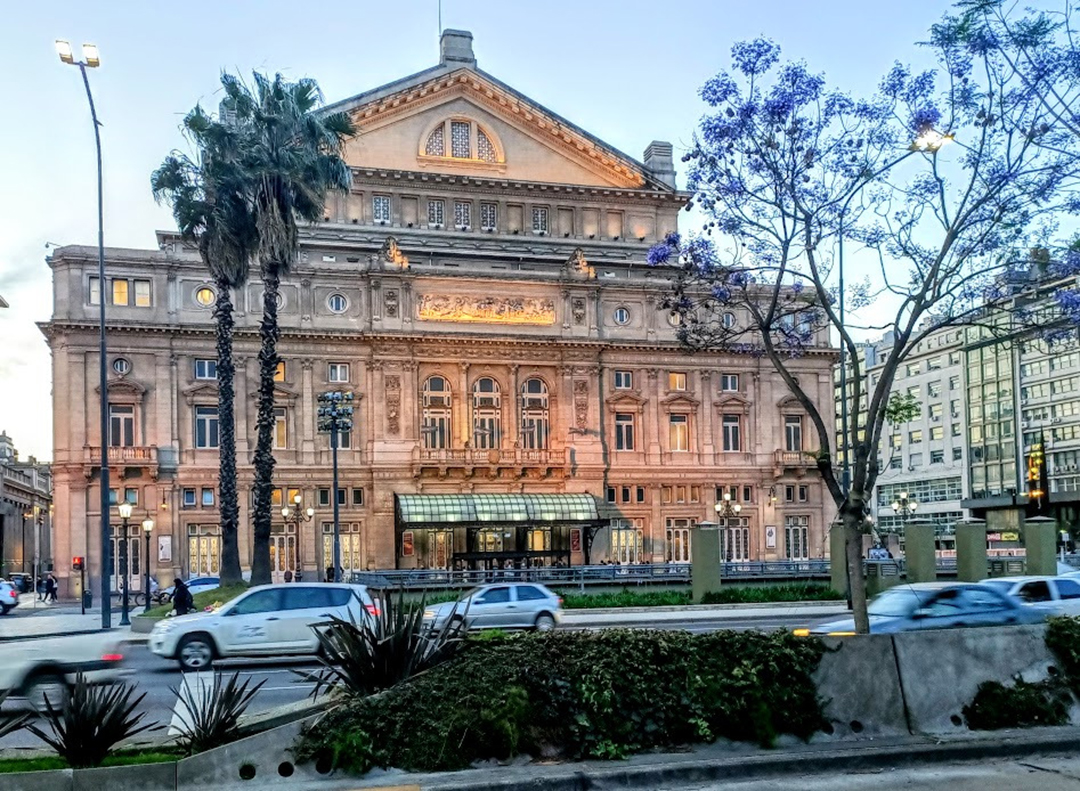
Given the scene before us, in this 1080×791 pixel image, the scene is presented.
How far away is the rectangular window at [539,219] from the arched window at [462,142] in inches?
139

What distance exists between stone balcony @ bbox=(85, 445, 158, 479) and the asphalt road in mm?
50023

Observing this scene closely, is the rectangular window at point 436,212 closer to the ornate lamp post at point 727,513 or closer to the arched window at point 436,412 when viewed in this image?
the arched window at point 436,412

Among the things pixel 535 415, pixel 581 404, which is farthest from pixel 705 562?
pixel 535 415

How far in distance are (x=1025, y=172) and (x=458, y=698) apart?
10.6m

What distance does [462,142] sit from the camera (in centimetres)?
6525

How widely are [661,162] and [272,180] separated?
3557cm

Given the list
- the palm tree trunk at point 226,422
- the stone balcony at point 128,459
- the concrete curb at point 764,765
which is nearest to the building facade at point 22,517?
the stone balcony at point 128,459

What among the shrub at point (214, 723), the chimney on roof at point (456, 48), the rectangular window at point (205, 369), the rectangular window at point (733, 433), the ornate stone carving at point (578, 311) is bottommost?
the shrub at point (214, 723)

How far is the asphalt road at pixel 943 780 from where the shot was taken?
9.79m

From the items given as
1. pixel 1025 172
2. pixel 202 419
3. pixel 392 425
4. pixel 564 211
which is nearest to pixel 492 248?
pixel 564 211

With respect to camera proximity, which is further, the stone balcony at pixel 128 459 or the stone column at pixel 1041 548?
the stone balcony at pixel 128 459

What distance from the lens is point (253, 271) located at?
5803 cm

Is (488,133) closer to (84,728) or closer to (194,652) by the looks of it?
(194,652)

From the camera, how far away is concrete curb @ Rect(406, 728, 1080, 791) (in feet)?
31.4
